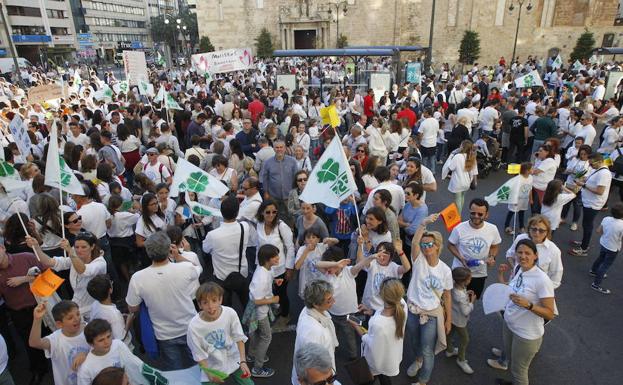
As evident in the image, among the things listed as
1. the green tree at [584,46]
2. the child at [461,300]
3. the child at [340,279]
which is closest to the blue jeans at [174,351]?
the child at [340,279]

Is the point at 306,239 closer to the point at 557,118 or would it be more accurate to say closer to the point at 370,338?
the point at 370,338

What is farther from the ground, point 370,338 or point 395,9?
point 395,9

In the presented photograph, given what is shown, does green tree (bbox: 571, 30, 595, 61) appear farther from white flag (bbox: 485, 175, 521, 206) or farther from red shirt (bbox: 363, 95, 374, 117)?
white flag (bbox: 485, 175, 521, 206)

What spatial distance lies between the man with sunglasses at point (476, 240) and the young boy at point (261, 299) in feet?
6.44

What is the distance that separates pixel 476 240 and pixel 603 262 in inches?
94.0

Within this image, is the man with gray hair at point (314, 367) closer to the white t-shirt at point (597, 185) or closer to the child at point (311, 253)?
the child at point (311, 253)

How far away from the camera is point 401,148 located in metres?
8.84

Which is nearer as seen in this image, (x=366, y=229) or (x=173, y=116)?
(x=366, y=229)

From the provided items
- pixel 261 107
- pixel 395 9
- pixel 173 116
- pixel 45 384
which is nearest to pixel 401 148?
pixel 261 107

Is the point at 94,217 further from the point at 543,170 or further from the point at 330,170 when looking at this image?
the point at 543,170

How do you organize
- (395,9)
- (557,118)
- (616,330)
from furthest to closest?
1. (395,9)
2. (557,118)
3. (616,330)

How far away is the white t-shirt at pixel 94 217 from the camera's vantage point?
16.0 ft

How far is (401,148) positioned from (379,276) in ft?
18.0

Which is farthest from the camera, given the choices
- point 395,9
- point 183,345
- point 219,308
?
point 395,9
